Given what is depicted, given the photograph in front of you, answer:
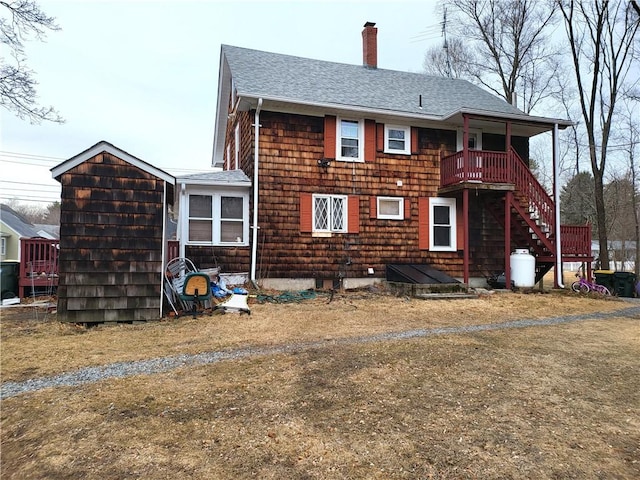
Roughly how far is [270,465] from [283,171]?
974 cm

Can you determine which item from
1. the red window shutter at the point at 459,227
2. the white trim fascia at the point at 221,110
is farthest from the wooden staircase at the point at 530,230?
the white trim fascia at the point at 221,110

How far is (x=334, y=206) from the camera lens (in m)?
12.3

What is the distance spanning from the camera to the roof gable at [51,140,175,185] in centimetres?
723

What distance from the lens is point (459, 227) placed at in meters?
13.3

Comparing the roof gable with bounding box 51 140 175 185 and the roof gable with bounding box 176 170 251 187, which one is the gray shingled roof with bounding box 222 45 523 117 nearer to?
A: the roof gable with bounding box 176 170 251 187

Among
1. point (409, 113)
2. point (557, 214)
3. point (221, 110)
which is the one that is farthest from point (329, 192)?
point (221, 110)

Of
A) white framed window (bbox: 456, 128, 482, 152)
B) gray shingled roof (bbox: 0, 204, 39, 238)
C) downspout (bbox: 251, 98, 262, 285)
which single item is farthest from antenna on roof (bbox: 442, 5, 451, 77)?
gray shingled roof (bbox: 0, 204, 39, 238)

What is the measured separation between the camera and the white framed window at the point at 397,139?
42.2 ft

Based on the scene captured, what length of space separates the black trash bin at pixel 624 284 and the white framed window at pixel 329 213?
30.0ft

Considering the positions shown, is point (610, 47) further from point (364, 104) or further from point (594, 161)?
point (364, 104)

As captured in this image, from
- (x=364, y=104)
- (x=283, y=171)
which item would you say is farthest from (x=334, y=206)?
(x=364, y=104)

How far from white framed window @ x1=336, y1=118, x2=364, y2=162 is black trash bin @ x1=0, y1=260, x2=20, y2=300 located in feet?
30.3

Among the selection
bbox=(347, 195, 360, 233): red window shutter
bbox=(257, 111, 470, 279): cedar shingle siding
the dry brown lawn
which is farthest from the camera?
bbox=(347, 195, 360, 233): red window shutter

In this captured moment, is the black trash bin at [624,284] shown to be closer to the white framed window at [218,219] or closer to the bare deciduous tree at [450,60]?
the white framed window at [218,219]
